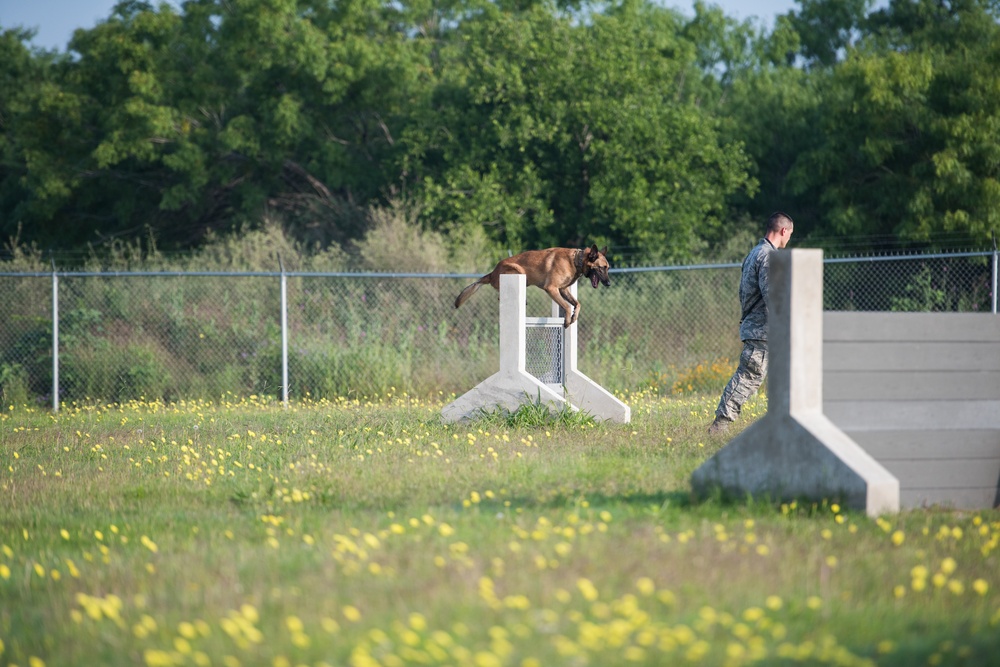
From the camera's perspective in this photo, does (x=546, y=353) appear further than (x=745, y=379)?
Yes

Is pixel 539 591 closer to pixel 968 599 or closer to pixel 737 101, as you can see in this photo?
pixel 968 599

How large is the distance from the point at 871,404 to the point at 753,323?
293 cm

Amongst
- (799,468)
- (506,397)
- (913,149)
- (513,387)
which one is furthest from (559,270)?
(913,149)

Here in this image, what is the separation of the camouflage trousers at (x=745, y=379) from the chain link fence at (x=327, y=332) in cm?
501

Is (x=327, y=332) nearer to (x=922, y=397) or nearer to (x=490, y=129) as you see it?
(x=490, y=129)

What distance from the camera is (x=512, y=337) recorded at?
9766 mm

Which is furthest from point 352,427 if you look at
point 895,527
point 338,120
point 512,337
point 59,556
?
point 338,120

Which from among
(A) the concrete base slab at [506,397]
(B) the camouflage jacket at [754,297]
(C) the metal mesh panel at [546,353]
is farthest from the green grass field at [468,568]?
(C) the metal mesh panel at [546,353]

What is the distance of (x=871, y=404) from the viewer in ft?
19.5

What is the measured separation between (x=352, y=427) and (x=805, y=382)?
527 centimetres

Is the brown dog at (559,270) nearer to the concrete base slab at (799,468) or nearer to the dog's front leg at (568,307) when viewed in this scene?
the dog's front leg at (568,307)

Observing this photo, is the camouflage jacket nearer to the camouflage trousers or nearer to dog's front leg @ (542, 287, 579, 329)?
the camouflage trousers

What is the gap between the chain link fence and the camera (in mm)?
14742

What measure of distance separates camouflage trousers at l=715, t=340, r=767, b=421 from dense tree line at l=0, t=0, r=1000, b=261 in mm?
11801
